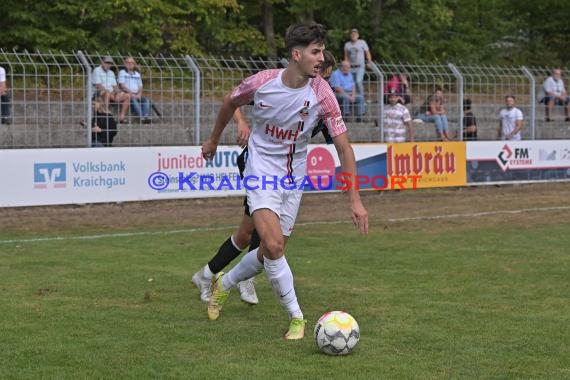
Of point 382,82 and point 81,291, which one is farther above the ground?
point 382,82

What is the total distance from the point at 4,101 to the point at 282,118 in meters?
10.5

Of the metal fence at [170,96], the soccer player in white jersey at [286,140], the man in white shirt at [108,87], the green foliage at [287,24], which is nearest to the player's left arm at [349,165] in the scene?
the soccer player in white jersey at [286,140]

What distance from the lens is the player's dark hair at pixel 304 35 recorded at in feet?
24.4

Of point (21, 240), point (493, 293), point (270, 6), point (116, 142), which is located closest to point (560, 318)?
point (493, 293)

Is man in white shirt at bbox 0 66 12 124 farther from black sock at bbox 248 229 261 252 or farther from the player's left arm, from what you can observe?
the player's left arm

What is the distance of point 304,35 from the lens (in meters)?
7.45

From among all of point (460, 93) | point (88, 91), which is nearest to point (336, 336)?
point (88, 91)

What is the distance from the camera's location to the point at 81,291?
9.42 m

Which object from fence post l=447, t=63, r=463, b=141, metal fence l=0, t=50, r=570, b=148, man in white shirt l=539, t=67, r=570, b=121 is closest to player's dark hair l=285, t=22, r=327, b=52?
metal fence l=0, t=50, r=570, b=148

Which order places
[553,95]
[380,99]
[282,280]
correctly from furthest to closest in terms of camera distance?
[553,95]
[380,99]
[282,280]

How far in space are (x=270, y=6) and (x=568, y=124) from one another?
46.0 ft

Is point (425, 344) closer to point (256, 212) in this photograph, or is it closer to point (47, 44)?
point (256, 212)

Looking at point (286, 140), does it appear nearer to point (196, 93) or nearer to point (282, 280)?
point (282, 280)

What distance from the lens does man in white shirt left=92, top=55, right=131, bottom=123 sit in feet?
58.5
